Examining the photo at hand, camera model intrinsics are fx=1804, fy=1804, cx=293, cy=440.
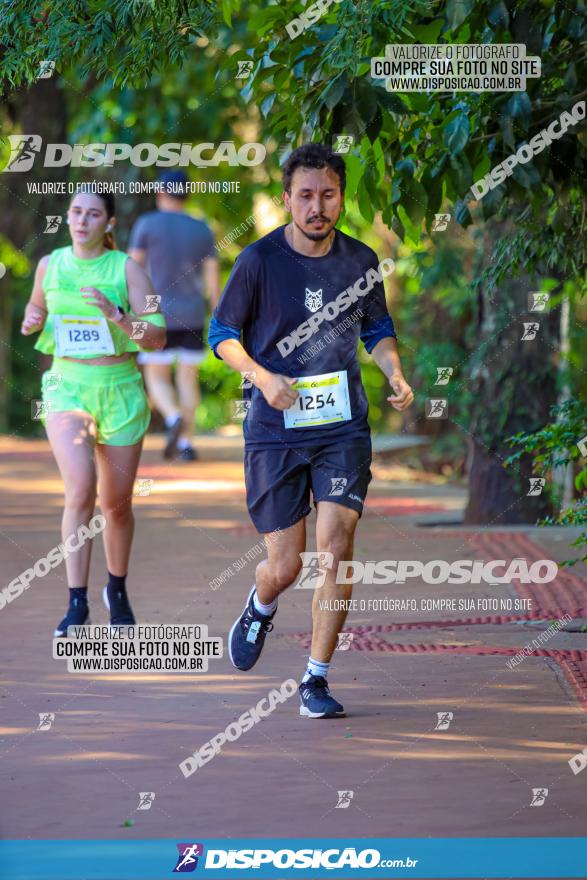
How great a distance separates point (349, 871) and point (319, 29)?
3648mm

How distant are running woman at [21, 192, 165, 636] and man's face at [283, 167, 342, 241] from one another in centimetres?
177

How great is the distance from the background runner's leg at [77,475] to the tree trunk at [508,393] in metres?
4.91

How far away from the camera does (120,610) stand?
9078mm

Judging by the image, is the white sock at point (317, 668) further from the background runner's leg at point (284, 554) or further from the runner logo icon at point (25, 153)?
the runner logo icon at point (25, 153)

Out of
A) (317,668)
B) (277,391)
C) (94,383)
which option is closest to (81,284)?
(94,383)

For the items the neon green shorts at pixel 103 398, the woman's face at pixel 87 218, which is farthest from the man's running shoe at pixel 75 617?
the woman's face at pixel 87 218

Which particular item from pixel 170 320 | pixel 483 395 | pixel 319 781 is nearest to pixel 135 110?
pixel 170 320

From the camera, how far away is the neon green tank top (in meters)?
9.01

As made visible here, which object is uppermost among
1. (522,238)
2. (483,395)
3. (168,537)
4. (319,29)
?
(319,29)

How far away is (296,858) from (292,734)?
5.92 ft

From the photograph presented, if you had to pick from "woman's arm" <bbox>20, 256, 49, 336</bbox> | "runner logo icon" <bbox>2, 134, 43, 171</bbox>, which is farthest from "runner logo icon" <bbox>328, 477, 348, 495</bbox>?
"runner logo icon" <bbox>2, 134, 43, 171</bbox>

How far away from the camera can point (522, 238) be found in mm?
8719

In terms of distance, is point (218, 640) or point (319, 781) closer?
point (319, 781)

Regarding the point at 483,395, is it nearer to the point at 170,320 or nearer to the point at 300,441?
the point at 170,320
